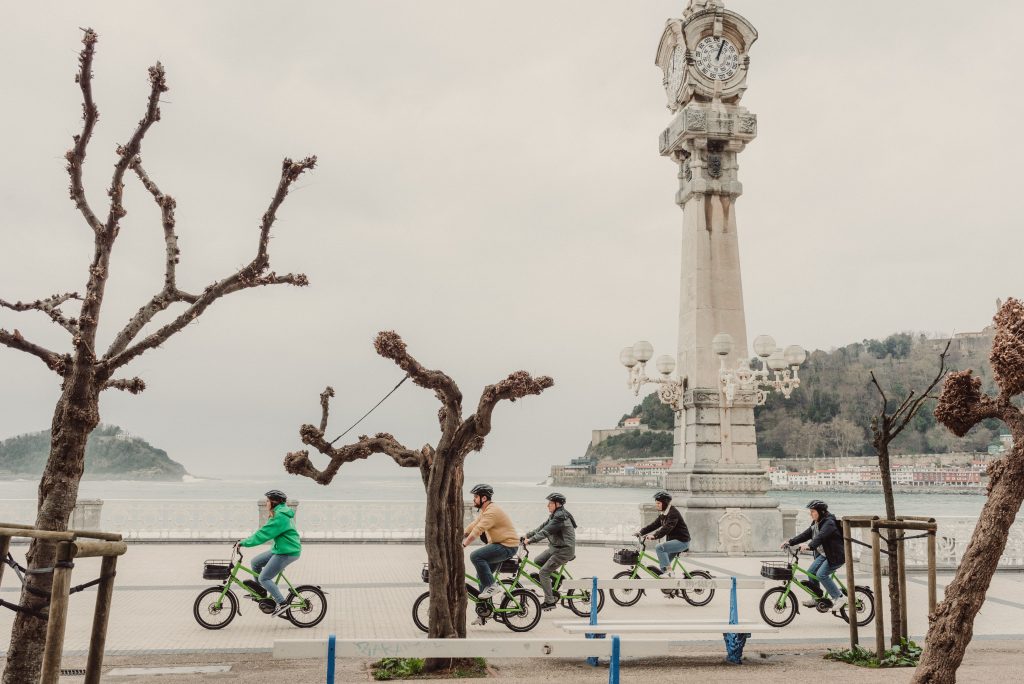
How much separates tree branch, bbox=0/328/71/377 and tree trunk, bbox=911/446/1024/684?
5813 millimetres

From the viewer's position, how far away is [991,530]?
5105mm

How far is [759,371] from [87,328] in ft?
51.1

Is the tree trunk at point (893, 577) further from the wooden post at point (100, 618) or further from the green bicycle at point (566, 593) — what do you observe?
the wooden post at point (100, 618)

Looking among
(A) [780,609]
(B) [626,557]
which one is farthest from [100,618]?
(B) [626,557]

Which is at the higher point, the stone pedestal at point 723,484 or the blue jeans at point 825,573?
the stone pedestal at point 723,484

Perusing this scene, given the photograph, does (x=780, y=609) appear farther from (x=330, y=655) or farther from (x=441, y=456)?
(x=330, y=655)

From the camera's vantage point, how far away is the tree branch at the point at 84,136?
6516 millimetres

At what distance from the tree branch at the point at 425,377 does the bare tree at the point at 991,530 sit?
439cm

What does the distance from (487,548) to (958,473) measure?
2960 inches

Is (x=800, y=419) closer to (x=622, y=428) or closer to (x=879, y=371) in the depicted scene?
(x=879, y=371)

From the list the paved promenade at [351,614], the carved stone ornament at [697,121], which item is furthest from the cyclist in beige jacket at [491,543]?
the carved stone ornament at [697,121]

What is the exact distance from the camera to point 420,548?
72.7ft

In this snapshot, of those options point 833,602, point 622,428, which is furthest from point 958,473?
point 833,602

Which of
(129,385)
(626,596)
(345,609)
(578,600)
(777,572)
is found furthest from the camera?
(626,596)
